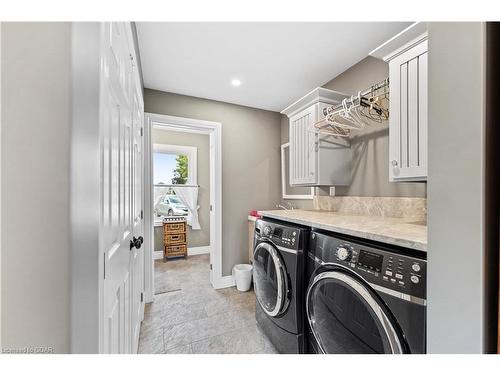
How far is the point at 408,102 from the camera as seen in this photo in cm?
120

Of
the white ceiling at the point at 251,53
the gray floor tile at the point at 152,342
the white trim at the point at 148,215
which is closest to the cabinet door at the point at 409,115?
the white ceiling at the point at 251,53

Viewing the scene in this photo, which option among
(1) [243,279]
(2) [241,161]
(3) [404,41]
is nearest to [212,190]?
Result: (2) [241,161]

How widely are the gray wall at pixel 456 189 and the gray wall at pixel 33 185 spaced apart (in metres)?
0.93

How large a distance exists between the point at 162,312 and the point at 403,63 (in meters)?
2.88

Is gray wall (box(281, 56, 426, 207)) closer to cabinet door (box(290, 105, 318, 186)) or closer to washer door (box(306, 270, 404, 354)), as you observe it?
cabinet door (box(290, 105, 318, 186))

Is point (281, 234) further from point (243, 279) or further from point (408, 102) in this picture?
point (243, 279)

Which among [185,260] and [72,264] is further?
[185,260]

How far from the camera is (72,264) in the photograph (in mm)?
430

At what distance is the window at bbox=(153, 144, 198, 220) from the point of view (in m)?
3.85

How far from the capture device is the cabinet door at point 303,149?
193 centimetres

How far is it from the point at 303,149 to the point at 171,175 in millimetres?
2821

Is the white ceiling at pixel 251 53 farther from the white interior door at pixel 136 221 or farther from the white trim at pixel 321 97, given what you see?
the white interior door at pixel 136 221
